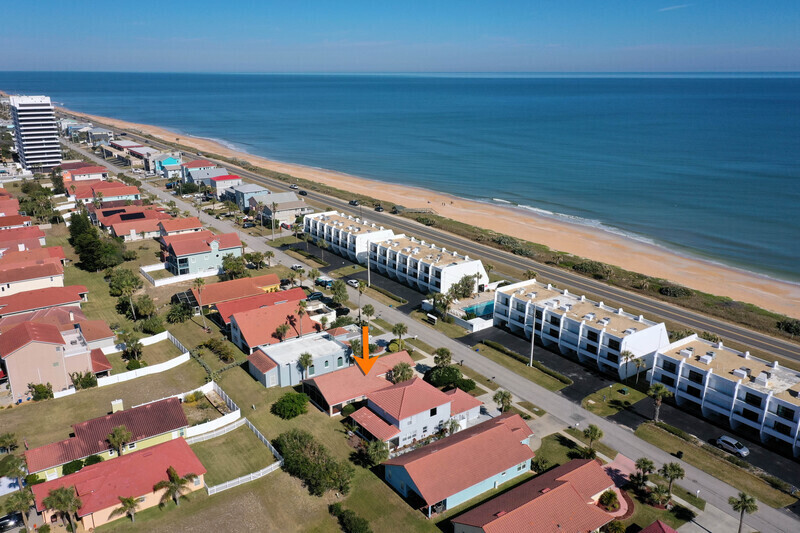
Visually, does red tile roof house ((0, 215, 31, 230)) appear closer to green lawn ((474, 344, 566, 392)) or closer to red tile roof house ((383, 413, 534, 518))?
green lawn ((474, 344, 566, 392))

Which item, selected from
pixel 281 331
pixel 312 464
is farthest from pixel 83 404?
pixel 312 464

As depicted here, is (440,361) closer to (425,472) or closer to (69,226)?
(425,472)

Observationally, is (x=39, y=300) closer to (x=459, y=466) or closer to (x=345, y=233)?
(x=345, y=233)

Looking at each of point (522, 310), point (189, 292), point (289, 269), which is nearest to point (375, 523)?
point (522, 310)

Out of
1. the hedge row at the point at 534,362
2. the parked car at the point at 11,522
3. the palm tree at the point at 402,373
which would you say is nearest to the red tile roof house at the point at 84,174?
the hedge row at the point at 534,362

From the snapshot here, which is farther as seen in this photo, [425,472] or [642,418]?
[642,418]

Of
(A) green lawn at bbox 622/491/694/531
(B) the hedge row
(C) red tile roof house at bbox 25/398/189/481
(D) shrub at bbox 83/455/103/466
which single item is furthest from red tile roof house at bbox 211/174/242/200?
(A) green lawn at bbox 622/491/694/531

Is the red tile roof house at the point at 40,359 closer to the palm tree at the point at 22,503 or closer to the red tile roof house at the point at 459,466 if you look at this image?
the palm tree at the point at 22,503
